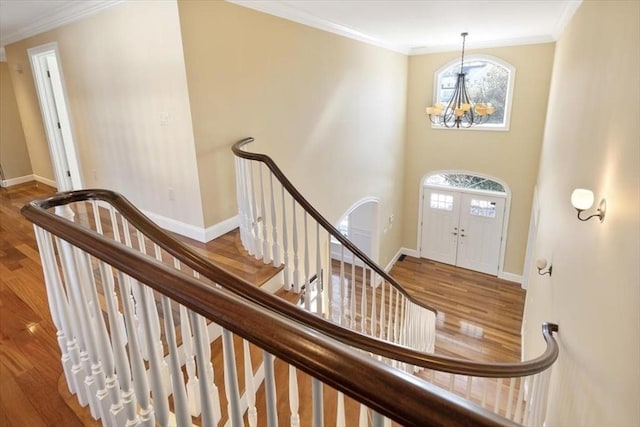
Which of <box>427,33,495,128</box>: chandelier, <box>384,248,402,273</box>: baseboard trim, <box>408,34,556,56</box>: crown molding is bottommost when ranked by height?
<box>384,248,402,273</box>: baseboard trim

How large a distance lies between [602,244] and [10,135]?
25.8 ft

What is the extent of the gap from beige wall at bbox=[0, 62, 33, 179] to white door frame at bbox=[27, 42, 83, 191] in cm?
125

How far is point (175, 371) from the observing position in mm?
989

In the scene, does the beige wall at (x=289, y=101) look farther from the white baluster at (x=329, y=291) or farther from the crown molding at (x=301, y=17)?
the white baluster at (x=329, y=291)

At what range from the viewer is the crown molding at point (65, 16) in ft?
11.6

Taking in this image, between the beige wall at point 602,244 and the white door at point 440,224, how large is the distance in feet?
15.9

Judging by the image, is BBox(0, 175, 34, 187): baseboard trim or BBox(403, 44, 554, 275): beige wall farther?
BBox(403, 44, 554, 275): beige wall

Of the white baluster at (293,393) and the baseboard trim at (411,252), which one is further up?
the white baluster at (293,393)

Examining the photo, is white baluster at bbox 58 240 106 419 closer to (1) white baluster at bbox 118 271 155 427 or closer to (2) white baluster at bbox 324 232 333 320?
(1) white baluster at bbox 118 271 155 427

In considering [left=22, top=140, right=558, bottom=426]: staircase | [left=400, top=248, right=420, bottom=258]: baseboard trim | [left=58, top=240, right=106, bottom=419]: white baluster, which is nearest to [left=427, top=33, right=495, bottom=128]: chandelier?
[left=400, top=248, right=420, bottom=258]: baseboard trim

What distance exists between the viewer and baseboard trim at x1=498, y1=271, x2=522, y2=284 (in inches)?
303

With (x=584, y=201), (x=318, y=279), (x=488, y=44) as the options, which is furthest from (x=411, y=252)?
(x=584, y=201)

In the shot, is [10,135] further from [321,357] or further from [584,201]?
[584,201]

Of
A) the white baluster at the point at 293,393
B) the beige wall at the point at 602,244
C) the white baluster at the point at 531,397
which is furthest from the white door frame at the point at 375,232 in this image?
the white baluster at the point at 293,393
